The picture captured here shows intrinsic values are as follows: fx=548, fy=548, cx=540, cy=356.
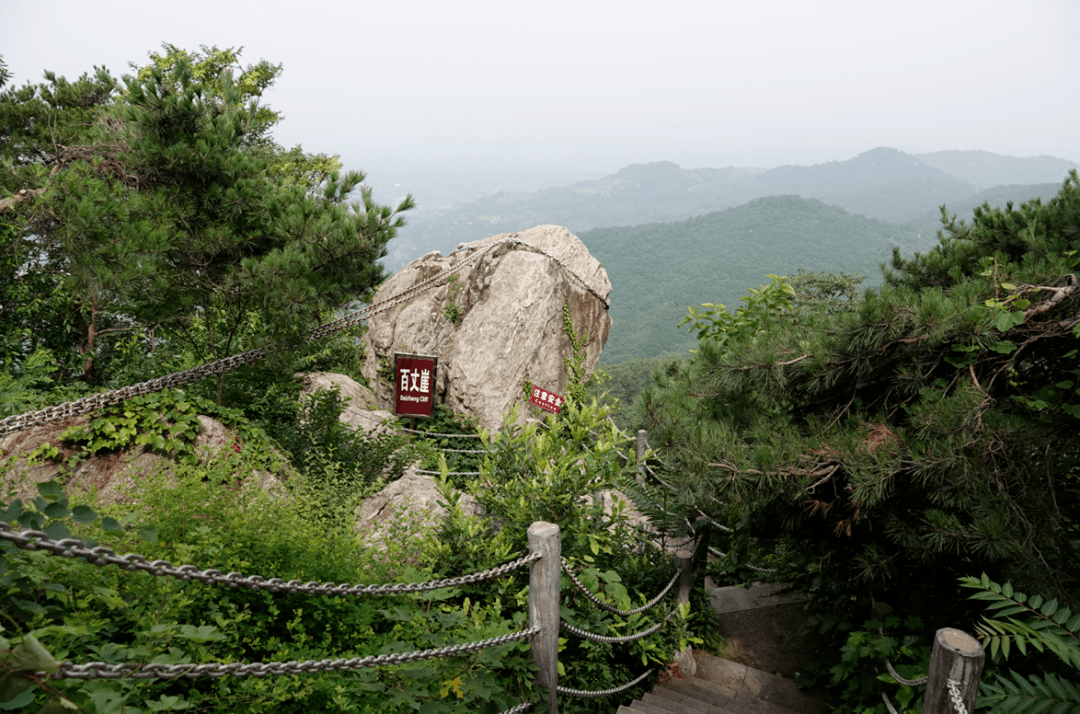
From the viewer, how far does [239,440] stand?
4.62 metres

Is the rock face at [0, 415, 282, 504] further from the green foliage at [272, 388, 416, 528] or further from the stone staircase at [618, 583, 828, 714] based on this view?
the stone staircase at [618, 583, 828, 714]

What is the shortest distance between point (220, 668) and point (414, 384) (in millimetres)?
6134

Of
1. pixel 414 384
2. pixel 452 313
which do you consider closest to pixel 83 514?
pixel 414 384

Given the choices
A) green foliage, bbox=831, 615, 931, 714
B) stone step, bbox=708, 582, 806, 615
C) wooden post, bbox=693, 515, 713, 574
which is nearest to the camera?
green foliage, bbox=831, 615, 931, 714

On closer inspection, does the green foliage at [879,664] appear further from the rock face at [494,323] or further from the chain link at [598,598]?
the rock face at [494,323]

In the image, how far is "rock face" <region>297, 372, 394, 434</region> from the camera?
23.3ft

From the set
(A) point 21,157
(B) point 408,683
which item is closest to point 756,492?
(B) point 408,683

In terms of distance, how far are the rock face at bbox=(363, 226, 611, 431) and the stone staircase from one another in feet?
12.9

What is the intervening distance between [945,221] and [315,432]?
7.46 metres

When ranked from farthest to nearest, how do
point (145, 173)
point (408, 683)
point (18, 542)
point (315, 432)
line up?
point (315, 432) < point (145, 173) < point (408, 683) < point (18, 542)

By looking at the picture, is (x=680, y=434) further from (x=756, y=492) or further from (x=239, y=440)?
(x=239, y=440)

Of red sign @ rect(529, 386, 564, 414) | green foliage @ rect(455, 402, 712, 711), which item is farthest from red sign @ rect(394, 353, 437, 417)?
green foliage @ rect(455, 402, 712, 711)

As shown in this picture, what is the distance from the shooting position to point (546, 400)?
728 cm

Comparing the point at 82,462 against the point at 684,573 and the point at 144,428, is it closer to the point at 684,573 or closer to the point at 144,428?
the point at 144,428
